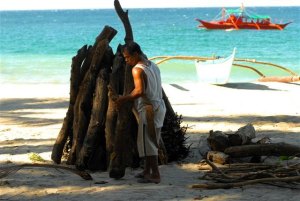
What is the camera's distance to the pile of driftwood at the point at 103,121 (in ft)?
20.8

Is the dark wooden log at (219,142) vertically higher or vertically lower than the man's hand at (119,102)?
lower

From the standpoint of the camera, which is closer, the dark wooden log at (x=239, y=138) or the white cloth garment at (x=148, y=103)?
the white cloth garment at (x=148, y=103)

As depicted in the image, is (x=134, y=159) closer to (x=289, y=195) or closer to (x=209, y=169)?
(x=209, y=169)

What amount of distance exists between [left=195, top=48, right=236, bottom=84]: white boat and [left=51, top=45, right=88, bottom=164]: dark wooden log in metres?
9.90

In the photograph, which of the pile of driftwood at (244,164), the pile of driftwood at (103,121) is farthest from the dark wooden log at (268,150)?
the pile of driftwood at (103,121)

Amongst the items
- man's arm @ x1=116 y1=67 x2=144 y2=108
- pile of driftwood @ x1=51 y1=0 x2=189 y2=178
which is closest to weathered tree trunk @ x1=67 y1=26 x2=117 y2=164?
pile of driftwood @ x1=51 y1=0 x2=189 y2=178

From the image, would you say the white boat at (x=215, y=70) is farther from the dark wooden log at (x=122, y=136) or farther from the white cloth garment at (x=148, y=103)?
the white cloth garment at (x=148, y=103)

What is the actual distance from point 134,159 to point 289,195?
197 centimetres

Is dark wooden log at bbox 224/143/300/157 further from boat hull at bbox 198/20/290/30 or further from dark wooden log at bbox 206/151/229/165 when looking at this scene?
boat hull at bbox 198/20/290/30

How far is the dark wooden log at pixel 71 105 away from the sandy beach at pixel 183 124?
0.34 metres

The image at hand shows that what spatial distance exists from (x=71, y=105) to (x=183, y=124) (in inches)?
139

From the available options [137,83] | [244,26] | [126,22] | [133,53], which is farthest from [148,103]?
[244,26]

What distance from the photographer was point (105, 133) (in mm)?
6609

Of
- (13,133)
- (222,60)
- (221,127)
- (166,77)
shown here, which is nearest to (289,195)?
(221,127)
